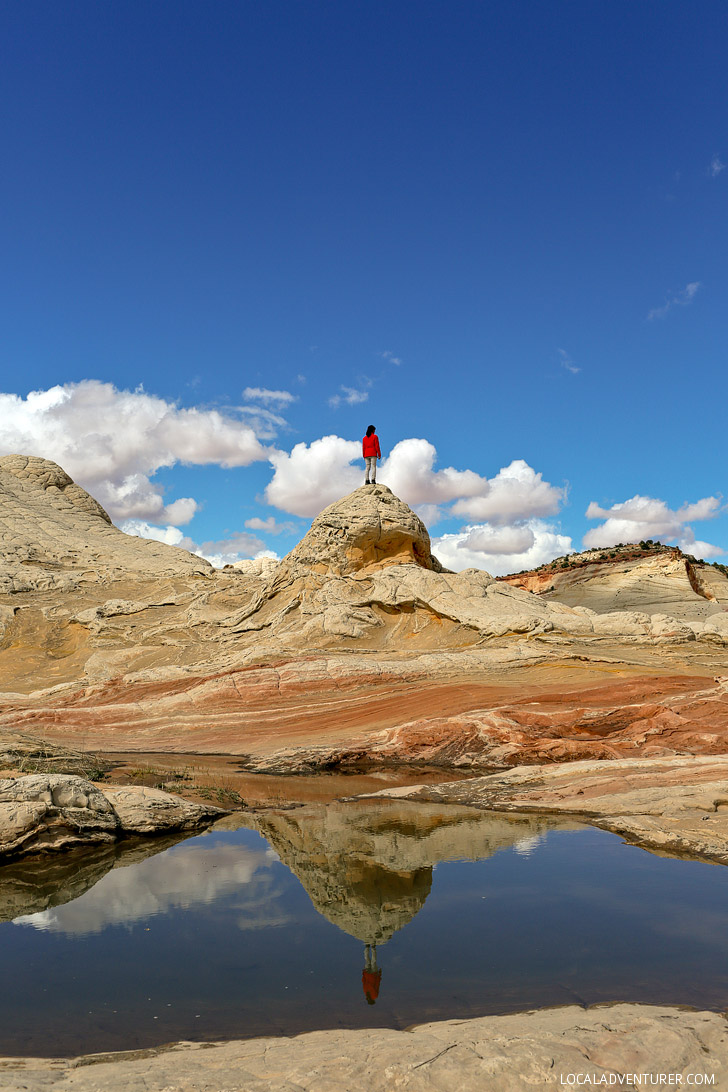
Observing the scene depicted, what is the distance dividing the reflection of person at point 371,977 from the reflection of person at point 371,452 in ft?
71.8

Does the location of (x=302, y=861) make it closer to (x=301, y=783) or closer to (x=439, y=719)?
(x=301, y=783)

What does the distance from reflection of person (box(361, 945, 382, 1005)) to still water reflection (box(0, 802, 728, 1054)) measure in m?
0.02

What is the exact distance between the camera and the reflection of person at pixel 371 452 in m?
27.5

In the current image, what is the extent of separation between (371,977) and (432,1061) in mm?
2094

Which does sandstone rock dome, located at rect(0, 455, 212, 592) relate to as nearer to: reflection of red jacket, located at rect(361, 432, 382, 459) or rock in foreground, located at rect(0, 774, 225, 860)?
reflection of red jacket, located at rect(361, 432, 382, 459)

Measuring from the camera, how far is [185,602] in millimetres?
28781

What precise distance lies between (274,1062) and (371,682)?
1563 centimetres

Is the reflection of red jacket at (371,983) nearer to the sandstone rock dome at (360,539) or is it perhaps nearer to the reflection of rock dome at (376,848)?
the reflection of rock dome at (376,848)


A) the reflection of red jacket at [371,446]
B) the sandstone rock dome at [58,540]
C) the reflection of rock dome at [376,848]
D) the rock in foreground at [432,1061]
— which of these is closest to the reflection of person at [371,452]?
the reflection of red jacket at [371,446]

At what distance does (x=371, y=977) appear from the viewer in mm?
6398

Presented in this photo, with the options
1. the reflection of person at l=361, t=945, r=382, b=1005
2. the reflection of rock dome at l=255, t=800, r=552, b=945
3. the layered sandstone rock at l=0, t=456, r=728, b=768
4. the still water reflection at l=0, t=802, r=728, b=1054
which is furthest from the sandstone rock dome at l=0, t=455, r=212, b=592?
the reflection of person at l=361, t=945, r=382, b=1005

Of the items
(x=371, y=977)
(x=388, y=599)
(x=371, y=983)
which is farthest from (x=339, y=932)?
(x=388, y=599)

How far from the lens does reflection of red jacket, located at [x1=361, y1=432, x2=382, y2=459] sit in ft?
90.7

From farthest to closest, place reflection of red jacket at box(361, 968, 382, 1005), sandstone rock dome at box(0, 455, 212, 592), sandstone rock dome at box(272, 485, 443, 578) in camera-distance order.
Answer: sandstone rock dome at box(0, 455, 212, 592) → sandstone rock dome at box(272, 485, 443, 578) → reflection of red jacket at box(361, 968, 382, 1005)
